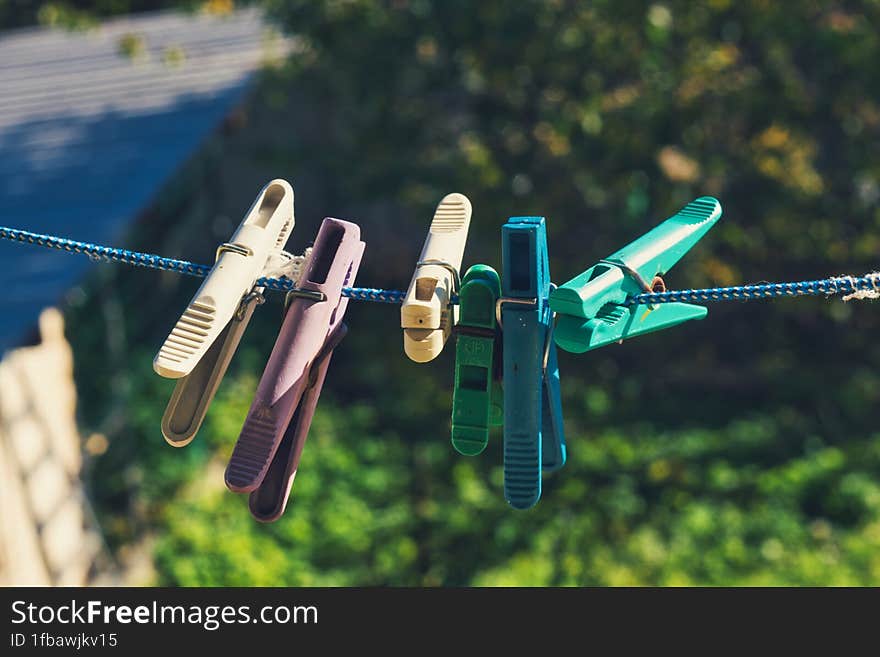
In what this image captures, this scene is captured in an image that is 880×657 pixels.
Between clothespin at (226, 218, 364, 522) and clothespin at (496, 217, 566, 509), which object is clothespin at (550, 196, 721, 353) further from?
clothespin at (226, 218, 364, 522)

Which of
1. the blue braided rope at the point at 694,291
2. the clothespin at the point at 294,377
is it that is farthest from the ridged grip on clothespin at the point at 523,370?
the clothespin at the point at 294,377

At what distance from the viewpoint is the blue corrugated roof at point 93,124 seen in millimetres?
4770

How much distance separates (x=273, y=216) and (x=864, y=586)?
3557 millimetres

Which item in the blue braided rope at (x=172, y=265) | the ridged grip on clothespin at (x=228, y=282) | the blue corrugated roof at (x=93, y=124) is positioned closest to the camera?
the ridged grip on clothespin at (x=228, y=282)

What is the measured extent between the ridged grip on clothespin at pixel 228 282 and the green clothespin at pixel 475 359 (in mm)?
333

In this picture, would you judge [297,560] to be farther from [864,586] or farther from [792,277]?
[792,277]

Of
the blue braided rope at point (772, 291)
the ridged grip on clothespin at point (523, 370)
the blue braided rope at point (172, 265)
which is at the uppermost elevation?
the blue braided rope at point (172, 265)

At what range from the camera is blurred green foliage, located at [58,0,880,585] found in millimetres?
4820

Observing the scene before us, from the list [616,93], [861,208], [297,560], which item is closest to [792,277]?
[861,208]

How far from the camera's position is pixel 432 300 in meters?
1.54

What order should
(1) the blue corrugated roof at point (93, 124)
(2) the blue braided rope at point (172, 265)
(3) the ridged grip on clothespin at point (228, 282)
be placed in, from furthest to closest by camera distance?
(1) the blue corrugated roof at point (93, 124) → (2) the blue braided rope at point (172, 265) → (3) the ridged grip on clothespin at point (228, 282)

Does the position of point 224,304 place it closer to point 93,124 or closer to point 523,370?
point 523,370

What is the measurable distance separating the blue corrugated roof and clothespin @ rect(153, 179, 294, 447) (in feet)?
9.00

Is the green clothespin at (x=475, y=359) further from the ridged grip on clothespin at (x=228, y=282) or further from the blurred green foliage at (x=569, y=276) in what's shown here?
the blurred green foliage at (x=569, y=276)
